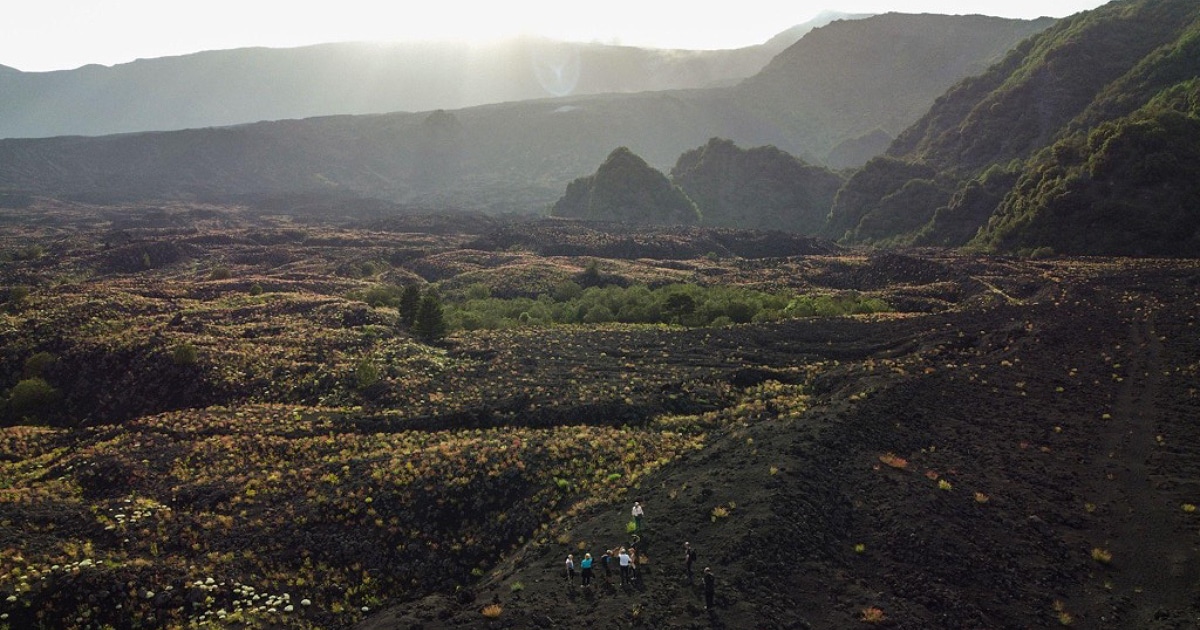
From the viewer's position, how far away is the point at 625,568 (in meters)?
23.0

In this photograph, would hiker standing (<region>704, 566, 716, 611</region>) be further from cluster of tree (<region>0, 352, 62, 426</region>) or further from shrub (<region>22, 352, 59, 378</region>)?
shrub (<region>22, 352, 59, 378</region>)

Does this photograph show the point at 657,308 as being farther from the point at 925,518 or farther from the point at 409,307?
the point at 925,518

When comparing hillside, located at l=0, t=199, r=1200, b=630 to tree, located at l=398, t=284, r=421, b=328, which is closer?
hillside, located at l=0, t=199, r=1200, b=630

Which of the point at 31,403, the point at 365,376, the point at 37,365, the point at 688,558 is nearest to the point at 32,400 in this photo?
the point at 31,403

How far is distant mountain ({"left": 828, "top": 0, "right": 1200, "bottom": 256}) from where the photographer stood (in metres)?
95.2

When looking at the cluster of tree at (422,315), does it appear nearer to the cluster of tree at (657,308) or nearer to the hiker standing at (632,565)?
the cluster of tree at (657,308)

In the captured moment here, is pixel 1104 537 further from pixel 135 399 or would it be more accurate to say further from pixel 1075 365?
pixel 135 399

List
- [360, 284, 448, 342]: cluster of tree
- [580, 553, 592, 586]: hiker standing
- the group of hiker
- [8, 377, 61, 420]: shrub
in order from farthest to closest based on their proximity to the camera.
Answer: [360, 284, 448, 342]: cluster of tree < [8, 377, 61, 420]: shrub < [580, 553, 592, 586]: hiker standing < the group of hiker

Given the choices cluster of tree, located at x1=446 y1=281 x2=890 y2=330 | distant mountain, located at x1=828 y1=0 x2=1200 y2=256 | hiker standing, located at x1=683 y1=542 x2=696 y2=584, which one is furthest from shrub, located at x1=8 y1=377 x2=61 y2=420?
distant mountain, located at x1=828 y1=0 x2=1200 y2=256

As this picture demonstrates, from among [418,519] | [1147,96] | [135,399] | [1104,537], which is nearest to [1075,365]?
[1104,537]

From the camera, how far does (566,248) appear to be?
141 m

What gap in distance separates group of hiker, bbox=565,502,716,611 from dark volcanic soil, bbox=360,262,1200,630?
295mm

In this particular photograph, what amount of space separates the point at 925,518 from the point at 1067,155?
115709 millimetres

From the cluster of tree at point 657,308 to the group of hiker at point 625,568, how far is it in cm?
4826
